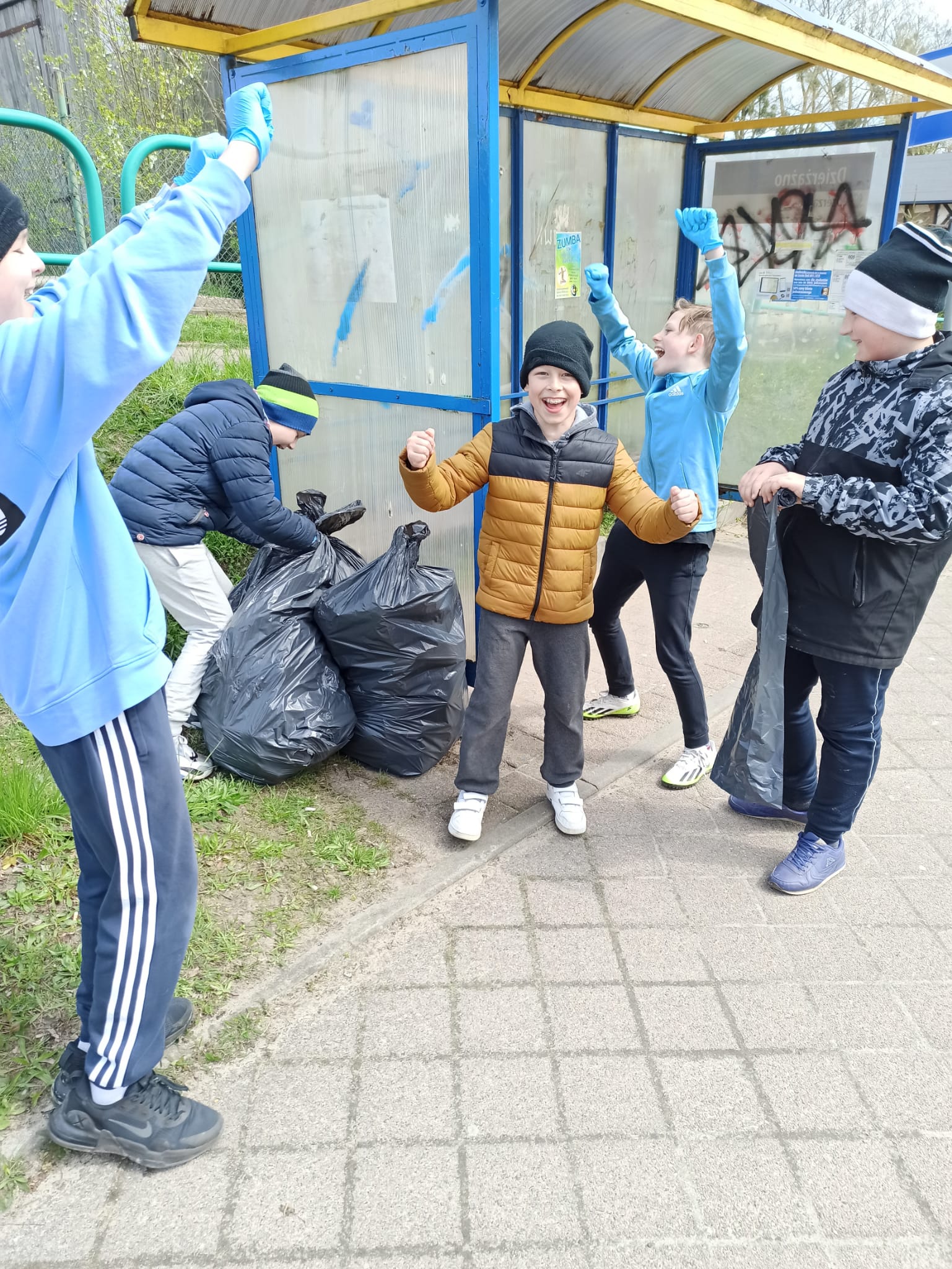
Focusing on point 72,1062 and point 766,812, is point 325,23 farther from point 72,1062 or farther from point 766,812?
point 72,1062

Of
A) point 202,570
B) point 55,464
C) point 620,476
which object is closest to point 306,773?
point 202,570

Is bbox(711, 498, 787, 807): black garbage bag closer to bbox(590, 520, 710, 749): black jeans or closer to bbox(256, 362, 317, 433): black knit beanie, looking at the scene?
bbox(590, 520, 710, 749): black jeans

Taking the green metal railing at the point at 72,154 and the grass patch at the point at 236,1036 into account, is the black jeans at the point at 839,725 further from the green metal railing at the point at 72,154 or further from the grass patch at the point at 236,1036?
the green metal railing at the point at 72,154

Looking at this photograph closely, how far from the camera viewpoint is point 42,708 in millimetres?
1628

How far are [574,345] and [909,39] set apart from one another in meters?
20.4

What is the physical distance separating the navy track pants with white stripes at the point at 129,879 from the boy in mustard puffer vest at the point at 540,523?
4.05ft

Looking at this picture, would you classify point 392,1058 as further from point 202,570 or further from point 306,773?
point 202,570

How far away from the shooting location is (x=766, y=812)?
10.5ft

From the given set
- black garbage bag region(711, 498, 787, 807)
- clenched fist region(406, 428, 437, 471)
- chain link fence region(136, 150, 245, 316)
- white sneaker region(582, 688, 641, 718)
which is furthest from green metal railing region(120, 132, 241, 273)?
Answer: black garbage bag region(711, 498, 787, 807)

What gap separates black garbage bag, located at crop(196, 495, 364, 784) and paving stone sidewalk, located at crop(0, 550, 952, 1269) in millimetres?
769

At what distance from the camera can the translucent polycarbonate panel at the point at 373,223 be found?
10.3 ft

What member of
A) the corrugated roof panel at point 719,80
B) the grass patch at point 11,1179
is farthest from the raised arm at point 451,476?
the corrugated roof panel at point 719,80

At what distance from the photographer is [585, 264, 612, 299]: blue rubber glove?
10.9 feet

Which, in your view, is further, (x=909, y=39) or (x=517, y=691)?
(x=909, y=39)
